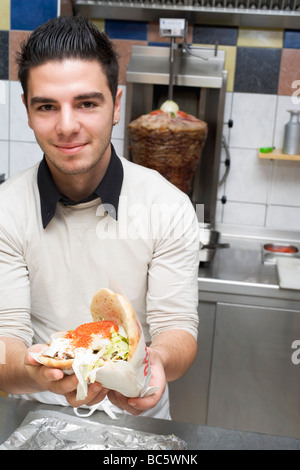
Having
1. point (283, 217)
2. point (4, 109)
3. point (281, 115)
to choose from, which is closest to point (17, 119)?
point (4, 109)

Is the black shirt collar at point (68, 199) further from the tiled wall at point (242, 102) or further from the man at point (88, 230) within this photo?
the tiled wall at point (242, 102)

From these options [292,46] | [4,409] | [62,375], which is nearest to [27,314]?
[4,409]

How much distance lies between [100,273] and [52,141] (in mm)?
337

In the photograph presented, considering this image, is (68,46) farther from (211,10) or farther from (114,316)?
(211,10)

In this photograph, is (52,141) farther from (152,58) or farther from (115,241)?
(152,58)

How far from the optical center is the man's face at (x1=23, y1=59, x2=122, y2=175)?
3.66 ft

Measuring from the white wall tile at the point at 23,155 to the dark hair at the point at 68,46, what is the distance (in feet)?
4.30

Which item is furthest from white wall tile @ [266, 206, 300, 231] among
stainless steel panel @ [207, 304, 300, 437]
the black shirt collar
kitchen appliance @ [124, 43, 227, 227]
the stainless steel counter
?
the black shirt collar

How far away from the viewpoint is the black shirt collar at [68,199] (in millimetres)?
1266

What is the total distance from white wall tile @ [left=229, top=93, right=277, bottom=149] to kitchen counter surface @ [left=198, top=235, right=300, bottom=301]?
49 centimetres

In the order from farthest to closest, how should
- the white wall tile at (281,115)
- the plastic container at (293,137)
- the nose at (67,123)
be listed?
the white wall tile at (281,115)
the plastic container at (293,137)
the nose at (67,123)

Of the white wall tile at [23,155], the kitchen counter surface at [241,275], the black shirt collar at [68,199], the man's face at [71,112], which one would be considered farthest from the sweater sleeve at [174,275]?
the white wall tile at [23,155]

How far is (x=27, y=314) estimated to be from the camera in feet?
3.98

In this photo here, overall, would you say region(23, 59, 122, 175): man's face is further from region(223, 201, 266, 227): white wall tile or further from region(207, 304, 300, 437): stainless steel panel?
region(223, 201, 266, 227): white wall tile
